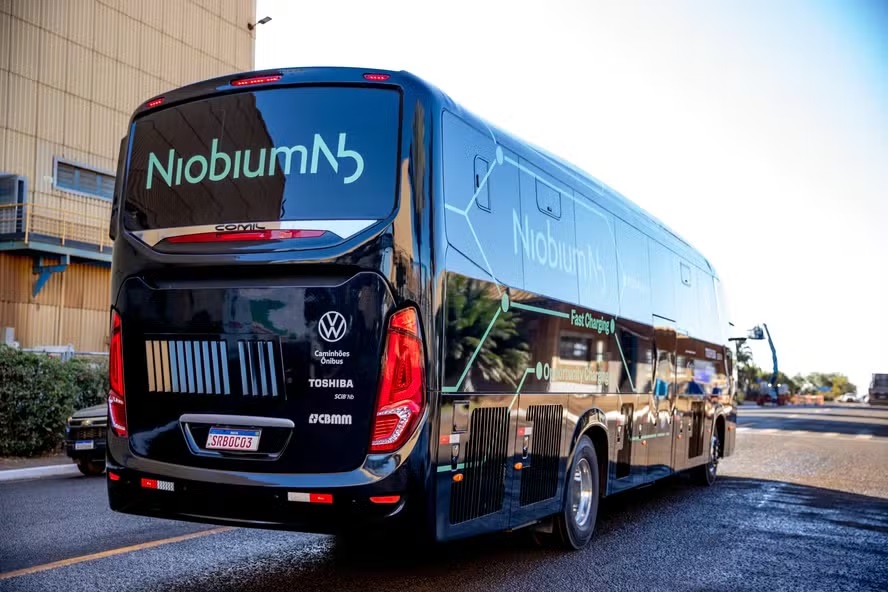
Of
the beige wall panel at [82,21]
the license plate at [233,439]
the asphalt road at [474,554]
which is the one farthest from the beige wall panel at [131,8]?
the license plate at [233,439]

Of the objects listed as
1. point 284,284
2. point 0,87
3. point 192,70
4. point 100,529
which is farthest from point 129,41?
point 284,284

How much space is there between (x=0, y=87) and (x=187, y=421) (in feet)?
90.2

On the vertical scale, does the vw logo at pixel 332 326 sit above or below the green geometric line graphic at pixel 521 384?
above

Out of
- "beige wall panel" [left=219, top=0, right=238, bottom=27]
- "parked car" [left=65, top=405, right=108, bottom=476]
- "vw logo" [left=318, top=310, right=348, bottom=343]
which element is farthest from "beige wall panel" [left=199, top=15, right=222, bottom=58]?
"vw logo" [left=318, top=310, right=348, bottom=343]

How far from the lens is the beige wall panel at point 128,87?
3281cm

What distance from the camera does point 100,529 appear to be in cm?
791

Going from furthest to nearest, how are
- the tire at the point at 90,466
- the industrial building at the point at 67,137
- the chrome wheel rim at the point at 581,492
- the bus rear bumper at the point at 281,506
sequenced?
the industrial building at the point at 67,137 < the tire at the point at 90,466 < the chrome wheel rim at the point at 581,492 < the bus rear bumper at the point at 281,506

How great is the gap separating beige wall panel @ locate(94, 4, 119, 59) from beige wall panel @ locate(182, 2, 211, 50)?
9.34 feet

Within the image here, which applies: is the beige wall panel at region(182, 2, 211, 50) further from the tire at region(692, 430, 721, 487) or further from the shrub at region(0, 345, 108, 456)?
the tire at region(692, 430, 721, 487)

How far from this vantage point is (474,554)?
24.4ft

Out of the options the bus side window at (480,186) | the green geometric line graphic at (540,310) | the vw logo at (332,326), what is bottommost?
the vw logo at (332,326)

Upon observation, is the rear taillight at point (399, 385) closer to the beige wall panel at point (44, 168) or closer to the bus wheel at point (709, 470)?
the bus wheel at point (709, 470)

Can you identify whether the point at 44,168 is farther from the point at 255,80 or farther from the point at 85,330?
the point at 255,80

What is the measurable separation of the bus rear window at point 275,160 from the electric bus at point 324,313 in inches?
0.5
